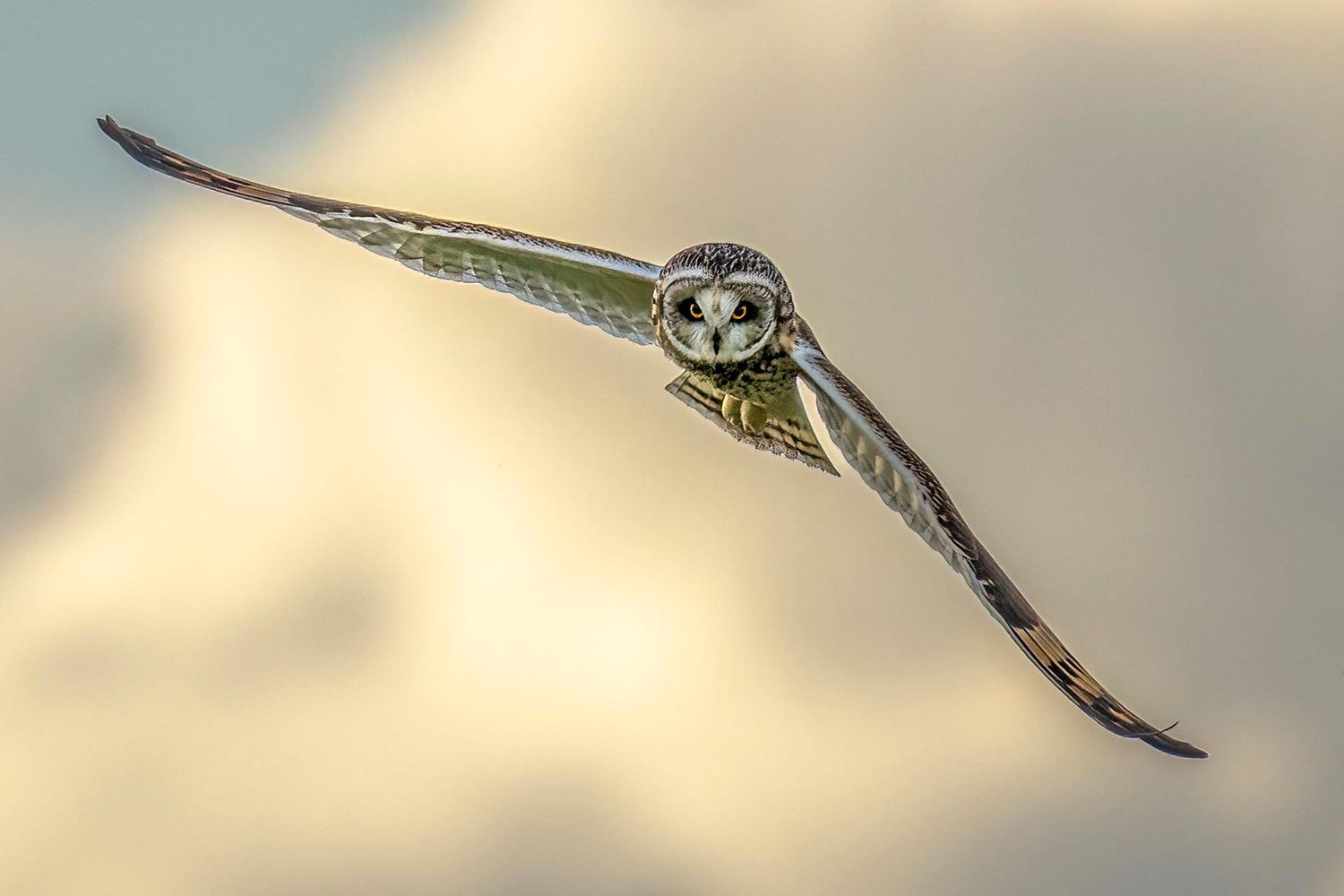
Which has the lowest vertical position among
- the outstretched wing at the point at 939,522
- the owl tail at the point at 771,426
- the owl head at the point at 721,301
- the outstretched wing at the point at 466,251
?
the outstretched wing at the point at 939,522

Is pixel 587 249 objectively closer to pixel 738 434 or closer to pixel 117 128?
pixel 738 434

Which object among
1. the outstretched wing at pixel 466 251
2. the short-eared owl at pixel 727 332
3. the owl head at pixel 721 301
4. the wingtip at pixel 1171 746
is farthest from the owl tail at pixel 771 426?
the wingtip at pixel 1171 746

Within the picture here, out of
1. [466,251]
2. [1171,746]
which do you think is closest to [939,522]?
[1171,746]

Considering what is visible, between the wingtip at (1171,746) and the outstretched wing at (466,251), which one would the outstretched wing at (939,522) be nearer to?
the wingtip at (1171,746)

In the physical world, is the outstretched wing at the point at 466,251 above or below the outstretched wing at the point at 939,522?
above

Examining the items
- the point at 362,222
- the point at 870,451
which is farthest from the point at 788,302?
the point at 362,222

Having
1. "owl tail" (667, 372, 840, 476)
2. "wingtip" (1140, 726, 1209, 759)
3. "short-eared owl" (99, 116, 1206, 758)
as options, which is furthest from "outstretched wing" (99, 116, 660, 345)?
"wingtip" (1140, 726, 1209, 759)
